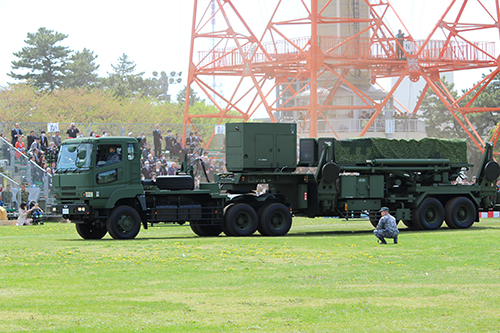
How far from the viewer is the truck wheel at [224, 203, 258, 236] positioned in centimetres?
2470

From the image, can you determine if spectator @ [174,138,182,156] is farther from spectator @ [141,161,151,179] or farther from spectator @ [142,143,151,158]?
spectator @ [141,161,151,179]

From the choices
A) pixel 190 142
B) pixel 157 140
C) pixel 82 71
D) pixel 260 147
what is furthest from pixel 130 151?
pixel 82 71

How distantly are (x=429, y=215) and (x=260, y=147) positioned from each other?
682cm

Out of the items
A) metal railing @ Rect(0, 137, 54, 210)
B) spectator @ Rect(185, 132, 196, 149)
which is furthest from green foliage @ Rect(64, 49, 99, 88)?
metal railing @ Rect(0, 137, 54, 210)

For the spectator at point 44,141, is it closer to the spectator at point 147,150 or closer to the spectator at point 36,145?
the spectator at point 36,145

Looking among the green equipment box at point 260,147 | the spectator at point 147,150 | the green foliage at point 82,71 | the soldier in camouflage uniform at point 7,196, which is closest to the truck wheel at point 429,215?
the green equipment box at point 260,147

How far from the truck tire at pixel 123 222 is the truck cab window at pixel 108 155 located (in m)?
1.37

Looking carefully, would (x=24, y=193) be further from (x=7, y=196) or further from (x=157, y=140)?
(x=157, y=140)

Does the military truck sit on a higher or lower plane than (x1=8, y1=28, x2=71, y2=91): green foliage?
lower

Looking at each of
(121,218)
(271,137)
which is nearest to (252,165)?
(271,137)

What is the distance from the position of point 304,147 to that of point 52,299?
659 inches

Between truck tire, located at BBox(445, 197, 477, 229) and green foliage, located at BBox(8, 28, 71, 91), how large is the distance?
77.1m

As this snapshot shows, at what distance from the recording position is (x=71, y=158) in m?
23.0

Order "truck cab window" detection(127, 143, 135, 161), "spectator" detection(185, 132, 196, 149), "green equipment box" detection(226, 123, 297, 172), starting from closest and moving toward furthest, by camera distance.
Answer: "truck cab window" detection(127, 143, 135, 161) < "green equipment box" detection(226, 123, 297, 172) < "spectator" detection(185, 132, 196, 149)
